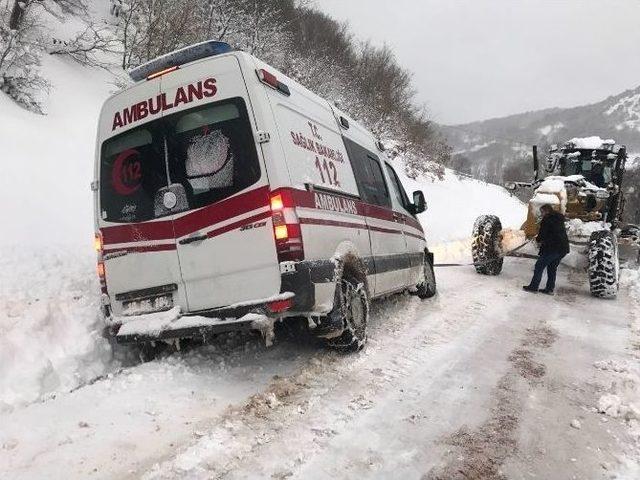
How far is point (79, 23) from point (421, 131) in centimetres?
1723

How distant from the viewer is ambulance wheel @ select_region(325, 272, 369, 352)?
15.2ft

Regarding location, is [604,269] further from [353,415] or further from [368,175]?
[353,415]

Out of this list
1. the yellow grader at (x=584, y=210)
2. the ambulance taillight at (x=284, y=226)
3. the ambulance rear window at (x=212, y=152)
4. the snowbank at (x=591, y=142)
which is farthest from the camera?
the snowbank at (x=591, y=142)

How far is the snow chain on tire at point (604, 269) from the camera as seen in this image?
8484 millimetres

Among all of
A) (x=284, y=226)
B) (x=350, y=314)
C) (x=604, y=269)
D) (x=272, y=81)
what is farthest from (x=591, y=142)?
(x=284, y=226)

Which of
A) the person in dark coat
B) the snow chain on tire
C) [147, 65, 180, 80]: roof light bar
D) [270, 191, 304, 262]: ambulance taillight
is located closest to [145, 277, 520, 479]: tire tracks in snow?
[270, 191, 304, 262]: ambulance taillight

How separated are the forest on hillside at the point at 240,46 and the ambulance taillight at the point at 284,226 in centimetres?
661

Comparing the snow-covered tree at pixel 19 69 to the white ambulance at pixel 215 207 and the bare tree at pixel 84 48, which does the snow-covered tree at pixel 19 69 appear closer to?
the bare tree at pixel 84 48

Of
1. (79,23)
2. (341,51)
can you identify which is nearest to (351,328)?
(79,23)

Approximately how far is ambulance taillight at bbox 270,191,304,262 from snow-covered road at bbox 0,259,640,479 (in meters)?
1.05

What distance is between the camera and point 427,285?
8078mm

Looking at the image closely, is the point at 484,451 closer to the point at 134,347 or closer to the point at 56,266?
the point at 134,347

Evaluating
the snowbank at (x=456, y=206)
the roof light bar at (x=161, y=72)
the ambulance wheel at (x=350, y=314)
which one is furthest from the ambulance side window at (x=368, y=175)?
the snowbank at (x=456, y=206)

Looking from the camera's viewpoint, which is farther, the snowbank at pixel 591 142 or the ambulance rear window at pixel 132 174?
the snowbank at pixel 591 142
